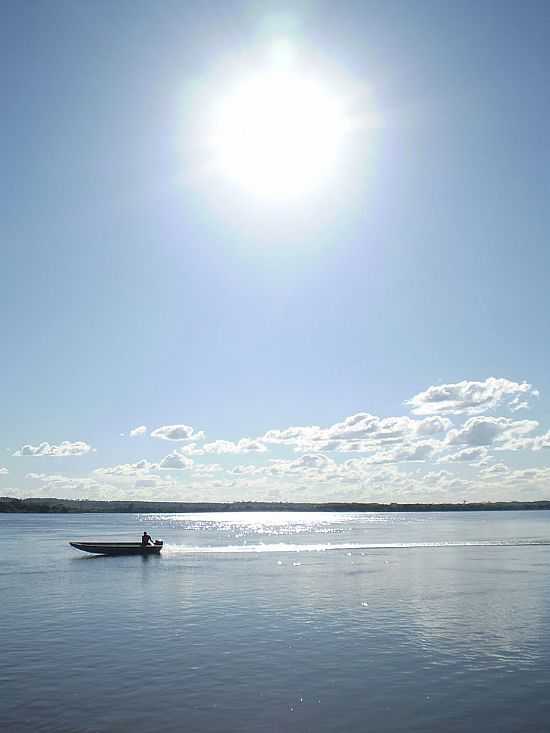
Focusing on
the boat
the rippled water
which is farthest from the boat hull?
the rippled water

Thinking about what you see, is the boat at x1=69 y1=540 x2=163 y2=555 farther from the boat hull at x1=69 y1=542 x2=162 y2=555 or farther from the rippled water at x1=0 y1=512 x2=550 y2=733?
the rippled water at x1=0 y1=512 x2=550 y2=733

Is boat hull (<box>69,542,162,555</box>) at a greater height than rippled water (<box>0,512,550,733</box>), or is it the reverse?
boat hull (<box>69,542,162,555</box>)

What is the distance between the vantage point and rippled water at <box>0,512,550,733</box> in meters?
20.5

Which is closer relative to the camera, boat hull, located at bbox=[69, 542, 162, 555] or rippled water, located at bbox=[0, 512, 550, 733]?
rippled water, located at bbox=[0, 512, 550, 733]

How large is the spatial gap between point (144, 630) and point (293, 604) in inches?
448

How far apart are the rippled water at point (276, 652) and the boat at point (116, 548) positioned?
21184mm

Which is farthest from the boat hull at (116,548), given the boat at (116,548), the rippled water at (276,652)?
the rippled water at (276,652)

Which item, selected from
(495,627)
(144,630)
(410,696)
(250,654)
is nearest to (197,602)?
(144,630)

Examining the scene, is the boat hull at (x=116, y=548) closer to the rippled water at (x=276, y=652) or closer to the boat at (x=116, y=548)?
the boat at (x=116, y=548)

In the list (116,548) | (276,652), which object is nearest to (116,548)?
(116,548)

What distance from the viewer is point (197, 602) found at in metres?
43.2

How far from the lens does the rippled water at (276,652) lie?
2055 centimetres

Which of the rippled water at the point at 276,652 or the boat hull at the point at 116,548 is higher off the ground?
the boat hull at the point at 116,548

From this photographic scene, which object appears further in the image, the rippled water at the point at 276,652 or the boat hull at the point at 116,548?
the boat hull at the point at 116,548
